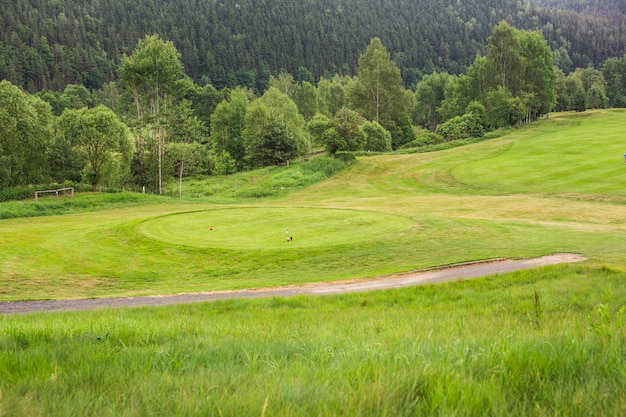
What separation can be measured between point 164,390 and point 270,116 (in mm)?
72288

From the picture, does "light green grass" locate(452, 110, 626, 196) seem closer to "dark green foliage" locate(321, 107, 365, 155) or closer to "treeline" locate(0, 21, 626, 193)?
"dark green foliage" locate(321, 107, 365, 155)

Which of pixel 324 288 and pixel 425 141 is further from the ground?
pixel 425 141

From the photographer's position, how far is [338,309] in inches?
432

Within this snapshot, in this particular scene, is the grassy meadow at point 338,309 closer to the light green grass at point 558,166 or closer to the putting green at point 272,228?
the putting green at point 272,228

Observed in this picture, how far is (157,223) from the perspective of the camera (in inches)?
1057

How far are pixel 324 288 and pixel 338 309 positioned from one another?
470 cm

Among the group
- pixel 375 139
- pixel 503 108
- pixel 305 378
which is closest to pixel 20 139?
pixel 305 378

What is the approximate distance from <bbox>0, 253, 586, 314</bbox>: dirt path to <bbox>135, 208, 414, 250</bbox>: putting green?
5.01 metres

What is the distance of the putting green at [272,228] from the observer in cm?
2195

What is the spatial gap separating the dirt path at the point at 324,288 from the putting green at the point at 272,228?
5.01 meters

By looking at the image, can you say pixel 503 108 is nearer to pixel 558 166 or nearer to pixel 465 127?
pixel 465 127

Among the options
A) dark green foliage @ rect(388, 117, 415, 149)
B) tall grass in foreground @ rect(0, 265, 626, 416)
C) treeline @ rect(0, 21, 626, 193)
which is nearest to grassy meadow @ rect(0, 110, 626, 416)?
tall grass in foreground @ rect(0, 265, 626, 416)

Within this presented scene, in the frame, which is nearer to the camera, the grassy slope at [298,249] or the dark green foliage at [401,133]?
the grassy slope at [298,249]

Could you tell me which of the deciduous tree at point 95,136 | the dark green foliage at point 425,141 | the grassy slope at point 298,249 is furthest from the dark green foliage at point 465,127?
the deciduous tree at point 95,136
